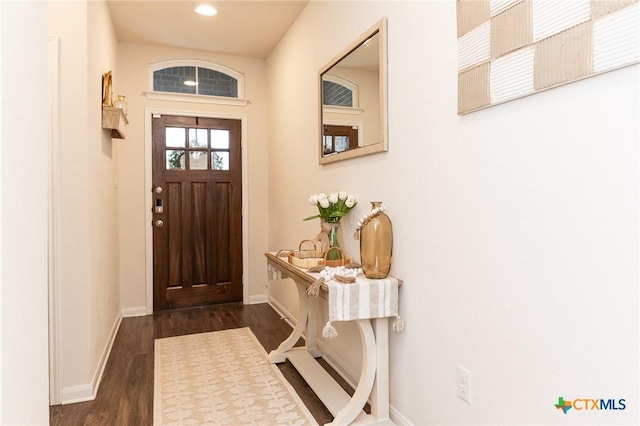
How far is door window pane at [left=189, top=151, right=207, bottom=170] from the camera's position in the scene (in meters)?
4.32

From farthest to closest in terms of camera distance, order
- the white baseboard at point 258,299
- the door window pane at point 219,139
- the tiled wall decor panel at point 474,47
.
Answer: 1. the white baseboard at point 258,299
2. the door window pane at point 219,139
3. the tiled wall decor panel at point 474,47

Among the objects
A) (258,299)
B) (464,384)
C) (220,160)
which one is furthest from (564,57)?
(258,299)

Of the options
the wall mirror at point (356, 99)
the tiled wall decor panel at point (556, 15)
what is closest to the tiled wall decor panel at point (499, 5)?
the tiled wall decor panel at point (556, 15)

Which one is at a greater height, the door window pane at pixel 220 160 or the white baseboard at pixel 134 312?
the door window pane at pixel 220 160

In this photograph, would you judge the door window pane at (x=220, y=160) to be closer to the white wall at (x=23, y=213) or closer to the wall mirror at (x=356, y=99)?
the wall mirror at (x=356, y=99)

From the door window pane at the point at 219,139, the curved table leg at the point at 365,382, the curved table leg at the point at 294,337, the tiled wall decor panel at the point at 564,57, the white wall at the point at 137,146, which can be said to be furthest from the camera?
the door window pane at the point at 219,139

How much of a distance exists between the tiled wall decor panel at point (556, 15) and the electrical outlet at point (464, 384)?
3.97 ft

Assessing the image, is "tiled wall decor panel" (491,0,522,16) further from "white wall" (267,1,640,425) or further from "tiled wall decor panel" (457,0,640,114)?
"white wall" (267,1,640,425)

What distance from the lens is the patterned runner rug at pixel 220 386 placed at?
2.14 m

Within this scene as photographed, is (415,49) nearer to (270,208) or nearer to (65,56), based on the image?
(65,56)

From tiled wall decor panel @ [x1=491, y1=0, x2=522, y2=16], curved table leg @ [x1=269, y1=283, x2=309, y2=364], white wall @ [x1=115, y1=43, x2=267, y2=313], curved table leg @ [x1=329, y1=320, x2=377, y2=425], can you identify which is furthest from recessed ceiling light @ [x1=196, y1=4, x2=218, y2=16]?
curved table leg @ [x1=329, y1=320, x2=377, y2=425]

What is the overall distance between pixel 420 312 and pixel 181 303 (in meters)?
3.15

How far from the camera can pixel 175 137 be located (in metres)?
4.28

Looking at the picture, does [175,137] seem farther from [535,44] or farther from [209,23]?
[535,44]
